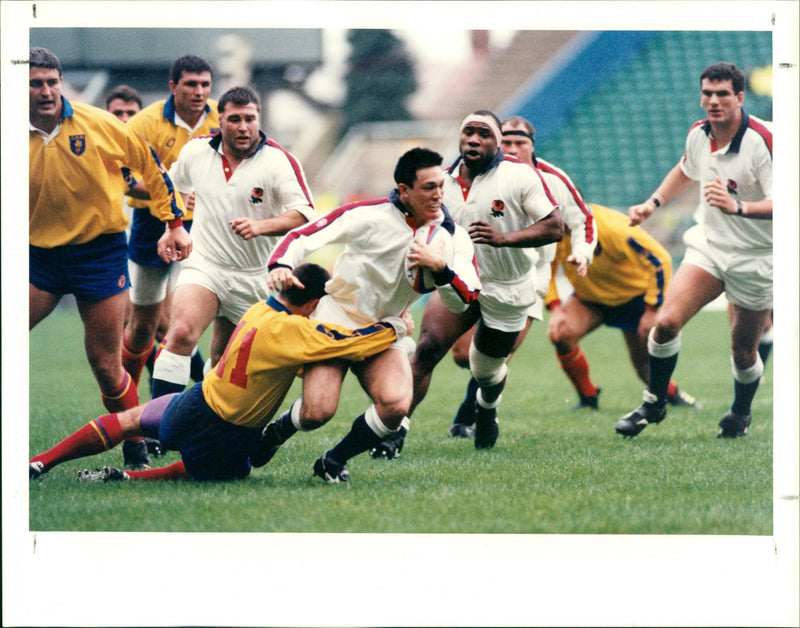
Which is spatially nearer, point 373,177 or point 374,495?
point 374,495

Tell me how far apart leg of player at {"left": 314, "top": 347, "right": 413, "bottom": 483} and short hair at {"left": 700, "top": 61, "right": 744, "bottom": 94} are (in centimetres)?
245

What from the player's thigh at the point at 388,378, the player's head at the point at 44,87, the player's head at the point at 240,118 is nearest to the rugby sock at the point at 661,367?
the player's thigh at the point at 388,378

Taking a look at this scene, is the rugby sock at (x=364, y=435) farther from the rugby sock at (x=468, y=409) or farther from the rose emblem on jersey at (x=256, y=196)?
the rugby sock at (x=468, y=409)

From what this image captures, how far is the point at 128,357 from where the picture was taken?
249 inches

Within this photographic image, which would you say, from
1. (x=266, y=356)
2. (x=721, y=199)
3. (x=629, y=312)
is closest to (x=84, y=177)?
(x=266, y=356)

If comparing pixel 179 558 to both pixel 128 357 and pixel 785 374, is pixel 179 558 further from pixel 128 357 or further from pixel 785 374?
pixel 785 374

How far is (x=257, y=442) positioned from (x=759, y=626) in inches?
90.7

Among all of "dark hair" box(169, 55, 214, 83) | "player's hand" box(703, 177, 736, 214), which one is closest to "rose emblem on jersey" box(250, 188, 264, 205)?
"dark hair" box(169, 55, 214, 83)

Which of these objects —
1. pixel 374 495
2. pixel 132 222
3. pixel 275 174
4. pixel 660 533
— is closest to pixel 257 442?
pixel 374 495

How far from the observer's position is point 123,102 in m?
7.29

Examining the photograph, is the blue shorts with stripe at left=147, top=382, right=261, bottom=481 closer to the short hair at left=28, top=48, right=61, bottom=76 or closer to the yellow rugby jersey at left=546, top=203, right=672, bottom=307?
the short hair at left=28, top=48, right=61, bottom=76

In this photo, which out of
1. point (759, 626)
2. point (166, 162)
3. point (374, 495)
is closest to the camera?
point (759, 626)

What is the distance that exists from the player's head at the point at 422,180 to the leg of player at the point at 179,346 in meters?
1.40

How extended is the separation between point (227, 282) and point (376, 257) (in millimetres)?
1188
